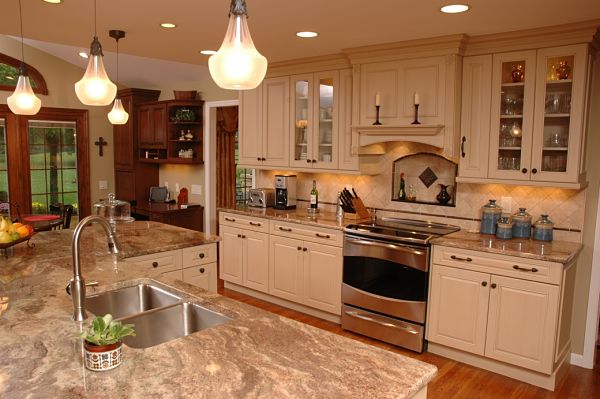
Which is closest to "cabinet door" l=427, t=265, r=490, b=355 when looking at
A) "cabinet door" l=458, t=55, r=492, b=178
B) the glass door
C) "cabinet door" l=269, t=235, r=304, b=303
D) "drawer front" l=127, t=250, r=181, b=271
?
"cabinet door" l=458, t=55, r=492, b=178

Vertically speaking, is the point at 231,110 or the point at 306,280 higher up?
the point at 231,110

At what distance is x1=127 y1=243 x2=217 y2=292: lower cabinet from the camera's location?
10.3 feet

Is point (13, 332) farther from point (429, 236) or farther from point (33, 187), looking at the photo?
point (33, 187)

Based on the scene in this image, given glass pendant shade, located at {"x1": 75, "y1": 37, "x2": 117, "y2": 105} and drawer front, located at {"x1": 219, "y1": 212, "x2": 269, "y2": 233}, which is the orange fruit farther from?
drawer front, located at {"x1": 219, "y1": 212, "x2": 269, "y2": 233}

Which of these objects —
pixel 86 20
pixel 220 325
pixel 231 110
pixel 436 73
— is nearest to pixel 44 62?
pixel 231 110

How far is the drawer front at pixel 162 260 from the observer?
3.06 metres

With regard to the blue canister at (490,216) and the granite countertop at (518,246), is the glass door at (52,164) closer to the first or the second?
the granite countertop at (518,246)

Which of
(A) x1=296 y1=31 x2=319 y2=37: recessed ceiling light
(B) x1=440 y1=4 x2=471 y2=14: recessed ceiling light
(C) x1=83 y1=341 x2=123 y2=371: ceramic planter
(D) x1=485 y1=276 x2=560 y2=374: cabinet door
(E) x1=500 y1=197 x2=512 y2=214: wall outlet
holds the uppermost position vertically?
(A) x1=296 y1=31 x2=319 y2=37: recessed ceiling light

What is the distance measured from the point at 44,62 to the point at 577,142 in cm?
Answer: 642

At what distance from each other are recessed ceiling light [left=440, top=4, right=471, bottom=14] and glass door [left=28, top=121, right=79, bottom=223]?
18.8 ft

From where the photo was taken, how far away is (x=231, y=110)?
21.1 ft

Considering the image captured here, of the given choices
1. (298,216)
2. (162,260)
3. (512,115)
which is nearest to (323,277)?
(298,216)

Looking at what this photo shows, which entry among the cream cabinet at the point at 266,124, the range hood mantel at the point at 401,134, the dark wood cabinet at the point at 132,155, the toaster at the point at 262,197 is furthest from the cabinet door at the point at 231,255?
the dark wood cabinet at the point at 132,155

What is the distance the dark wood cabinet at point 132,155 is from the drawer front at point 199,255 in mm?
A: 3791
